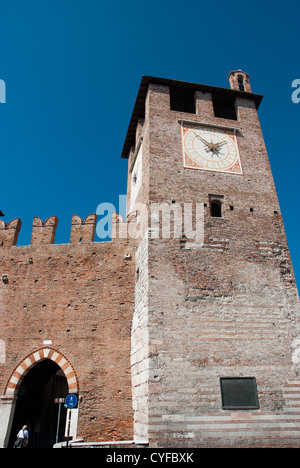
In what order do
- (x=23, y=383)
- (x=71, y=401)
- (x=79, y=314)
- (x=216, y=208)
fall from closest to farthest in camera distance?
(x=71, y=401)
(x=23, y=383)
(x=79, y=314)
(x=216, y=208)

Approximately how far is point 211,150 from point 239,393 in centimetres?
745

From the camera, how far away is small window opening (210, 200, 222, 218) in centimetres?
1014

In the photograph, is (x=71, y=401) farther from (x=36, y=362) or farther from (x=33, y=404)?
(x=33, y=404)

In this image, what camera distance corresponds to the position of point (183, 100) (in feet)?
43.9

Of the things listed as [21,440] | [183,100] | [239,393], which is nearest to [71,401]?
[21,440]

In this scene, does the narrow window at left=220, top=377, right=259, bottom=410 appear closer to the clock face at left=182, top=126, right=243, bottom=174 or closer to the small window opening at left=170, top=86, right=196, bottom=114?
the clock face at left=182, top=126, right=243, bottom=174

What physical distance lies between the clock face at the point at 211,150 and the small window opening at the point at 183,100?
1940 millimetres

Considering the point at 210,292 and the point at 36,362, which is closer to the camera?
the point at 210,292

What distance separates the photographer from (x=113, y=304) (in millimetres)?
9961

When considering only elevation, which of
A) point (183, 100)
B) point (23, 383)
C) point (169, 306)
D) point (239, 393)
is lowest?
point (239, 393)

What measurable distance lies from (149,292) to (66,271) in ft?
12.4

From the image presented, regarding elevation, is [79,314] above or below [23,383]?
above

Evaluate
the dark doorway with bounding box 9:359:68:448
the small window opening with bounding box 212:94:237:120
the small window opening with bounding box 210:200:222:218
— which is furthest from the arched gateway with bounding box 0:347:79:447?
the small window opening with bounding box 212:94:237:120

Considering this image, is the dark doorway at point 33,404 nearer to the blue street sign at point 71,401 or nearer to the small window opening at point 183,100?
the blue street sign at point 71,401
